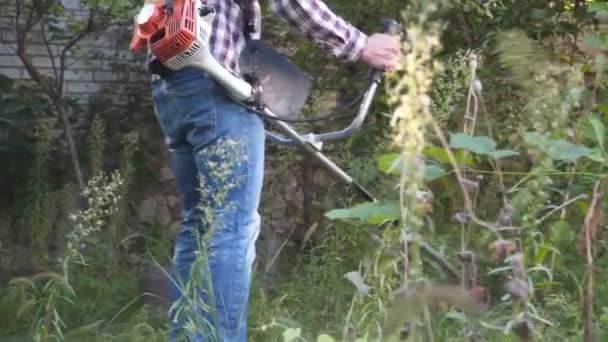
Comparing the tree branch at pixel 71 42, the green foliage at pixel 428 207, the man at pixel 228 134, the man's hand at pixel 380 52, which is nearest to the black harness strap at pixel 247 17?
the man at pixel 228 134

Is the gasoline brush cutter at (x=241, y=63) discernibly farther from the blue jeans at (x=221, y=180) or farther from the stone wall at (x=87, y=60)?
the stone wall at (x=87, y=60)

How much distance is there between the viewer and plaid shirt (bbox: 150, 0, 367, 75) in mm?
3479

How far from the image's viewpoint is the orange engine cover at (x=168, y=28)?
336 cm

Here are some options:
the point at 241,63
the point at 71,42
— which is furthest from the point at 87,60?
the point at 241,63

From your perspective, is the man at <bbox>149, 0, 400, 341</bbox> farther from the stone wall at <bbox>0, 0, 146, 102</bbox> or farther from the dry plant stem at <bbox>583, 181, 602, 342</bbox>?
the stone wall at <bbox>0, 0, 146, 102</bbox>

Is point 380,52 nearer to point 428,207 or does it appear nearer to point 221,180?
point 221,180

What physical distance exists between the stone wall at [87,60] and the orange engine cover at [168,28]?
11.2 ft

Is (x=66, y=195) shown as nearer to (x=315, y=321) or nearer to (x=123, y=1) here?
(x=123, y=1)

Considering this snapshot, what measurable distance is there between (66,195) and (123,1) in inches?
41.8

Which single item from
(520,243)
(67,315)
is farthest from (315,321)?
(520,243)

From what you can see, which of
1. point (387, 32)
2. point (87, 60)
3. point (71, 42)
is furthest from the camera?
point (87, 60)

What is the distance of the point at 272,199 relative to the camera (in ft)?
21.8

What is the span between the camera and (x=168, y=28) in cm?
343

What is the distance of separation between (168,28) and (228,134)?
0.34m
